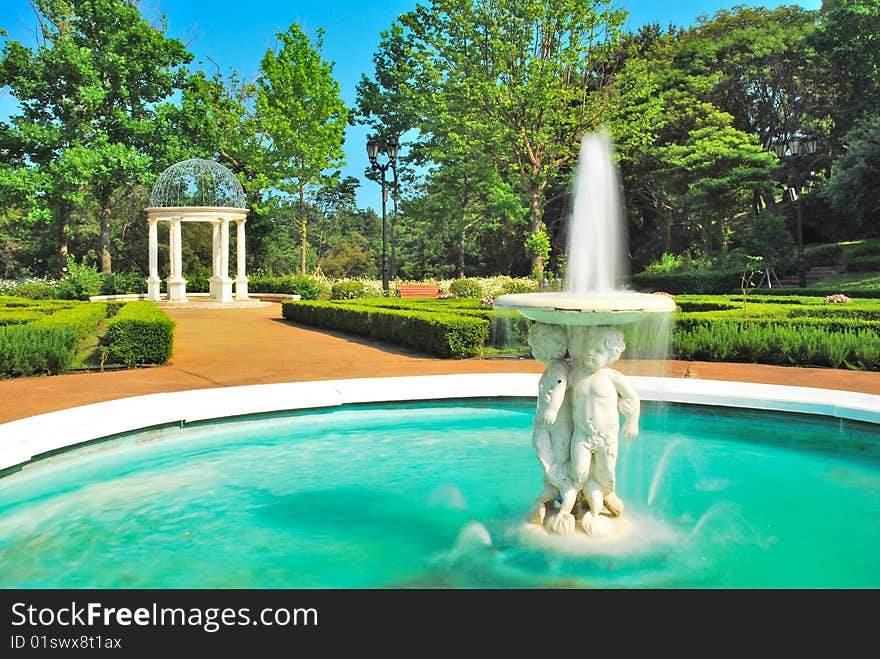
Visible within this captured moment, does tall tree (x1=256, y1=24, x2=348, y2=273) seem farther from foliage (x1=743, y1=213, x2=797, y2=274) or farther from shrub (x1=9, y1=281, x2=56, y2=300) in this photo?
foliage (x1=743, y1=213, x2=797, y2=274)

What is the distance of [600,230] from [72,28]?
35.0 m

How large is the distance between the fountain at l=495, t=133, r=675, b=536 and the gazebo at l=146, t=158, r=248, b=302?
76.3ft

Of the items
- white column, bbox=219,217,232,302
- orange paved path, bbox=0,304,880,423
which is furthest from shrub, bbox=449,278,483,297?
orange paved path, bbox=0,304,880,423

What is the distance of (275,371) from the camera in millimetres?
10461

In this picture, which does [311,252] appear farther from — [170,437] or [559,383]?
[559,383]

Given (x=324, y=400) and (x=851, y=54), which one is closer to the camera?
(x=324, y=400)

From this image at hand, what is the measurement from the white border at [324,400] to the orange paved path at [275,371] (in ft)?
3.28

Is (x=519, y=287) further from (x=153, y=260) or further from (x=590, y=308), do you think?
(x=590, y=308)

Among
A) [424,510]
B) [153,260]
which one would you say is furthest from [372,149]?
[424,510]

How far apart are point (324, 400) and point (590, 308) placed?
14.9 feet

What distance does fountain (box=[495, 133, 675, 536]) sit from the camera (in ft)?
13.0

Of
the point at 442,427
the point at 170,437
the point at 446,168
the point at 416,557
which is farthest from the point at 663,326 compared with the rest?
the point at 446,168

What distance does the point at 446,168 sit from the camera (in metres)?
33.4
